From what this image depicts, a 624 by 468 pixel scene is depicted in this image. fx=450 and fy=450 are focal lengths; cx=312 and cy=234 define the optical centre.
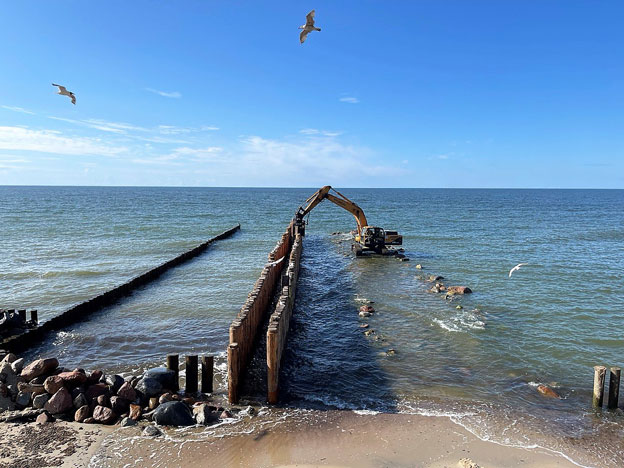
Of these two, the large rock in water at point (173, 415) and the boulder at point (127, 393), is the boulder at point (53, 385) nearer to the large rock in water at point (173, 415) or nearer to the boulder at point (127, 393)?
the boulder at point (127, 393)

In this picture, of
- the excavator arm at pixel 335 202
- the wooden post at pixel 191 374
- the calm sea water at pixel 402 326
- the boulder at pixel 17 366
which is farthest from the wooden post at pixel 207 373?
the excavator arm at pixel 335 202

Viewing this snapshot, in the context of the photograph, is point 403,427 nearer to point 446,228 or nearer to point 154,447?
point 154,447

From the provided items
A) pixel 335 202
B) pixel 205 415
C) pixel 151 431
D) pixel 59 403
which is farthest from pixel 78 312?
pixel 335 202

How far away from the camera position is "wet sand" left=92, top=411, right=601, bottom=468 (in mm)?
7578

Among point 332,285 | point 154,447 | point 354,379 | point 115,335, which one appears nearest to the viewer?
point 154,447

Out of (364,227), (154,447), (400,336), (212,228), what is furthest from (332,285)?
(212,228)

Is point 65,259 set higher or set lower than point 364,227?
lower

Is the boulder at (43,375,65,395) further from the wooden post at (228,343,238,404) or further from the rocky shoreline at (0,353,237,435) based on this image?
the wooden post at (228,343,238,404)

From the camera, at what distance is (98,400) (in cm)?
905

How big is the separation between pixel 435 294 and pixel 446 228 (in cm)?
3211

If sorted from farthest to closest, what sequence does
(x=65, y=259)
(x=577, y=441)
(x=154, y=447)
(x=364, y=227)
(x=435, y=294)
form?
1. (x=364, y=227)
2. (x=65, y=259)
3. (x=435, y=294)
4. (x=577, y=441)
5. (x=154, y=447)

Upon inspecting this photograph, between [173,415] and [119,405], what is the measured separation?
1.29 metres

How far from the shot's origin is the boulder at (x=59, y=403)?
883cm

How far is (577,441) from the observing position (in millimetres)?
8500
